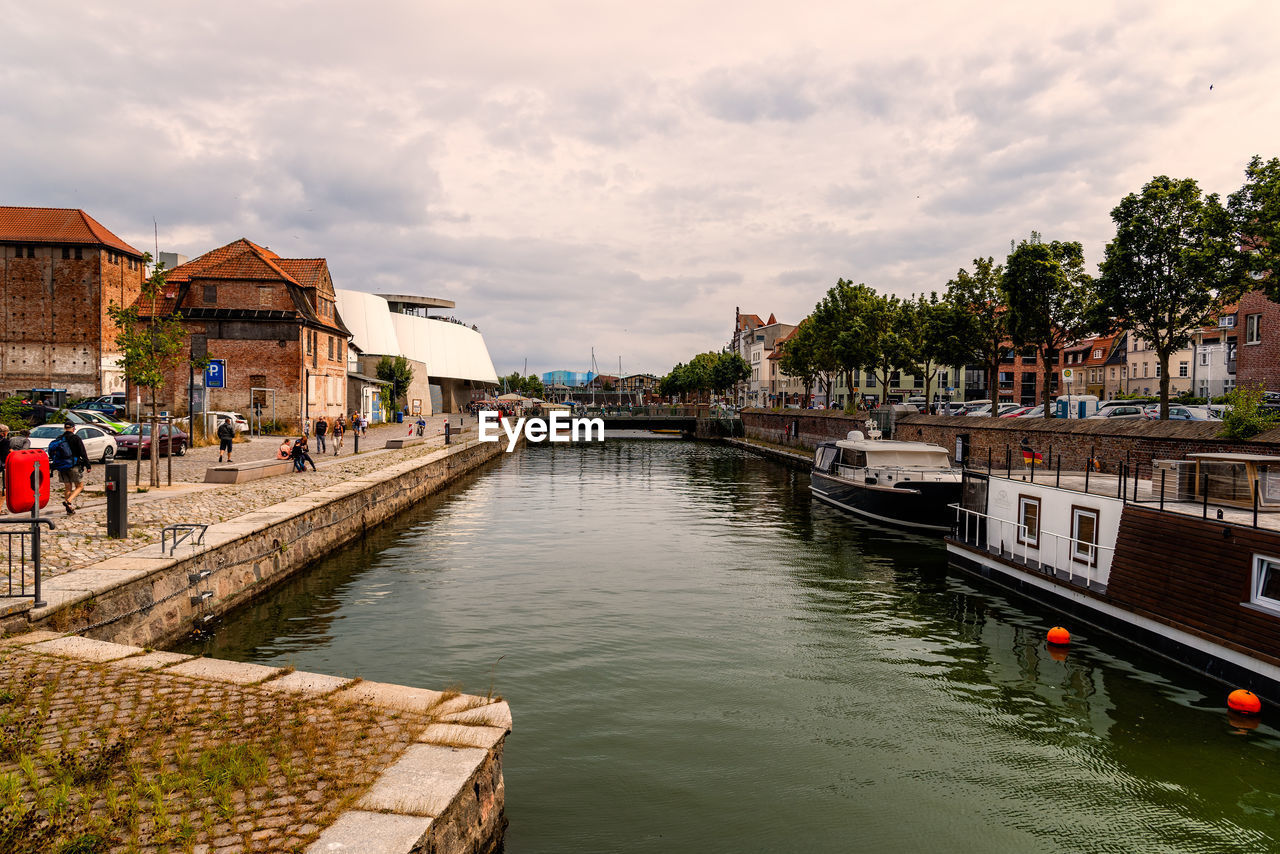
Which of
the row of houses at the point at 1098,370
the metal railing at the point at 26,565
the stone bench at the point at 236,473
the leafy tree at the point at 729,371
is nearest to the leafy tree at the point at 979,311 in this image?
the row of houses at the point at 1098,370

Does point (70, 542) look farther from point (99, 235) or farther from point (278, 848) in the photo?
point (99, 235)

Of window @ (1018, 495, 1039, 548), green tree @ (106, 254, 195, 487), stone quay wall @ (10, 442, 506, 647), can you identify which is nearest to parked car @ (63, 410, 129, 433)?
green tree @ (106, 254, 195, 487)

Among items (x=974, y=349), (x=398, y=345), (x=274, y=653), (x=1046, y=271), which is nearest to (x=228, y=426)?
(x=274, y=653)

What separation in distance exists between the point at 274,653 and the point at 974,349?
137 feet

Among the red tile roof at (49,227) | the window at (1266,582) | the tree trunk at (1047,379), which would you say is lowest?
the window at (1266,582)

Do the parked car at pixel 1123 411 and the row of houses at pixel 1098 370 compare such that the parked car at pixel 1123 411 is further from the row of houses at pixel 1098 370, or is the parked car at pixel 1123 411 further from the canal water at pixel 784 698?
the canal water at pixel 784 698

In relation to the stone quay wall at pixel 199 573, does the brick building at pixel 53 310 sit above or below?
above

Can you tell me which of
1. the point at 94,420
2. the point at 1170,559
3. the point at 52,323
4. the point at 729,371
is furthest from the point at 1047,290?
the point at 729,371

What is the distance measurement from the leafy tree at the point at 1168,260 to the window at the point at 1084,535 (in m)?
14.9

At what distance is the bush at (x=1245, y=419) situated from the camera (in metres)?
21.5

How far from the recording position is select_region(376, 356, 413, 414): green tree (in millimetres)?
81000

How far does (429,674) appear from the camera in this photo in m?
12.1

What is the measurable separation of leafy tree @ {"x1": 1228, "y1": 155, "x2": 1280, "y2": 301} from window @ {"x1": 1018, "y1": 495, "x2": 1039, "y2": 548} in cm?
1475

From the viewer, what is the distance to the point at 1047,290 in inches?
1399
